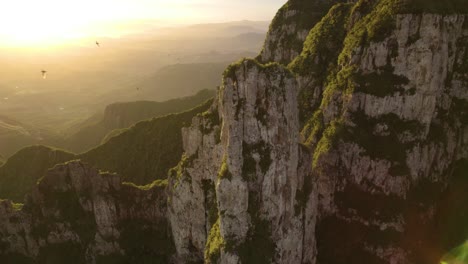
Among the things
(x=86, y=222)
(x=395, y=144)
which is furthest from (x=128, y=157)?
(x=395, y=144)

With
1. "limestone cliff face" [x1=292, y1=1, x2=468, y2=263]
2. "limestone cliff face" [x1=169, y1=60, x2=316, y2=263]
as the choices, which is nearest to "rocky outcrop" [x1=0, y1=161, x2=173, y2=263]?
"limestone cliff face" [x1=169, y1=60, x2=316, y2=263]

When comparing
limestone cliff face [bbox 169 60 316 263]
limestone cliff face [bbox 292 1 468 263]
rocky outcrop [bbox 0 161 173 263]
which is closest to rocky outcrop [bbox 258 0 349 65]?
limestone cliff face [bbox 292 1 468 263]

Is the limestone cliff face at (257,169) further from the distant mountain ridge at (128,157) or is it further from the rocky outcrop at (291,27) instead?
the rocky outcrop at (291,27)

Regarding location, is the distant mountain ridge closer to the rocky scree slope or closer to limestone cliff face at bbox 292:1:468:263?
the rocky scree slope

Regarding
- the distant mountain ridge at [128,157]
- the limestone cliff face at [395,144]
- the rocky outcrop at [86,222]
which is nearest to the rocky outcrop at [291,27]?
the distant mountain ridge at [128,157]

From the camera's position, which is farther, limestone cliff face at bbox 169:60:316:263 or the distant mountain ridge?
the distant mountain ridge

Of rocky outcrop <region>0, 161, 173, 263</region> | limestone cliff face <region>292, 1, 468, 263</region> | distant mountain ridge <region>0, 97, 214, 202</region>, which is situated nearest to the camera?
limestone cliff face <region>292, 1, 468, 263</region>

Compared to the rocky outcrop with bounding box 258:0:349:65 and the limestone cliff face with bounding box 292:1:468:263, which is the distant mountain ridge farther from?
the limestone cliff face with bounding box 292:1:468:263

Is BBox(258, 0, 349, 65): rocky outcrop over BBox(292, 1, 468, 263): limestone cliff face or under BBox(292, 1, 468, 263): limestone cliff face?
over

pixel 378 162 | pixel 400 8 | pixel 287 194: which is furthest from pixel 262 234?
pixel 400 8

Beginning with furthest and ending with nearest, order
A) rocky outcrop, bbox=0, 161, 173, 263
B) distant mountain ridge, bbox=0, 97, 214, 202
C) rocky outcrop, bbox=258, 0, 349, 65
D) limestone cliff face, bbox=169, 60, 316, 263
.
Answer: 1. rocky outcrop, bbox=258, 0, 349, 65
2. distant mountain ridge, bbox=0, 97, 214, 202
3. rocky outcrop, bbox=0, 161, 173, 263
4. limestone cliff face, bbox=169, 60, 316, 263

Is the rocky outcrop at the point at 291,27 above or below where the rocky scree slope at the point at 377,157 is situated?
above

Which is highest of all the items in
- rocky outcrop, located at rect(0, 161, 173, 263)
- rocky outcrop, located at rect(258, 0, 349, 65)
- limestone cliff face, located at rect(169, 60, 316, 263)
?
rocky outcrop, located at rect(258, 0, 349, 65)
